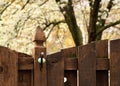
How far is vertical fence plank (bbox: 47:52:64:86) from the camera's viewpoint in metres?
2.48

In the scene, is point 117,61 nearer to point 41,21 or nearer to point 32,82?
point 32,82

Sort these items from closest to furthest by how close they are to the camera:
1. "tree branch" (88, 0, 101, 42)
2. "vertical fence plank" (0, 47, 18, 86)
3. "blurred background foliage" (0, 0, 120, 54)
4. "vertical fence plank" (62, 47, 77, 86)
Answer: "vertical fence plank" (0, 47, 18, 86)
"vertical fence plank" (62, 47, 77, 86)
"tree branch" (88, 0, 101, 42)
"blurred background foliage" (0, 0, 120, 54)

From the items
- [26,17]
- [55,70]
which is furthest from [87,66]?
[26,17]

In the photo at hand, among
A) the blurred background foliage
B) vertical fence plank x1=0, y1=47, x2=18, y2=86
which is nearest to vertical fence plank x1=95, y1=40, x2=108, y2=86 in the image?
vertical fence plank x1=0, y1=47, x2=18, y2=86

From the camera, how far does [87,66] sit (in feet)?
8.39

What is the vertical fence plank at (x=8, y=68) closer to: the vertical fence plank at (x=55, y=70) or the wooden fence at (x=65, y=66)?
the wooden fence at (x=65, y=66)

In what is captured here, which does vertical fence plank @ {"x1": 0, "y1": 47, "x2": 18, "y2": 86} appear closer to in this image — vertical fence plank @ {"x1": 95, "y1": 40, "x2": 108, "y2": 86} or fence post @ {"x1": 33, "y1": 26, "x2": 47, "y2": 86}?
fence post @ {"x1": 33, "y1": 26, "x2": 47, "y2": 86}

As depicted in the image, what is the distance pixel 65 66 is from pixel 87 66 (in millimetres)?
169

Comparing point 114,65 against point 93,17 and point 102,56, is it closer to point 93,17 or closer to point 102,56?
point 102,56

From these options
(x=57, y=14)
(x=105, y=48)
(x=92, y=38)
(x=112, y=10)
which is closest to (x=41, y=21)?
(x=57, y=14)

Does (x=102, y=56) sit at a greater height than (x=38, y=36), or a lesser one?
lesser

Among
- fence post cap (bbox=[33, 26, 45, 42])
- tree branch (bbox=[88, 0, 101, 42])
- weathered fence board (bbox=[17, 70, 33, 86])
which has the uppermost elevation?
tree branch (bbox=[88, 0, 101, 42])

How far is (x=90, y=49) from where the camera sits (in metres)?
2.57

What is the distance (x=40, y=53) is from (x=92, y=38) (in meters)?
4.30
